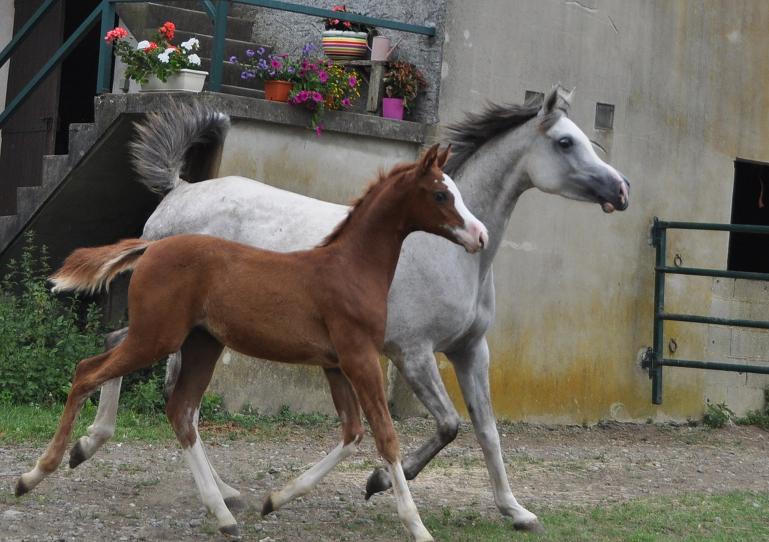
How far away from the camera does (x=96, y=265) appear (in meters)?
5.88

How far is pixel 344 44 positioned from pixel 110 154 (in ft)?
6.68

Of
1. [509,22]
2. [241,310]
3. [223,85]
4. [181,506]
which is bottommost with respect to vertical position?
[181,506]

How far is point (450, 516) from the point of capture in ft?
21.7

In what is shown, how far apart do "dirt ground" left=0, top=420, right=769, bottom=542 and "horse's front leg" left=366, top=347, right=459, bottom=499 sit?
258 millimetres

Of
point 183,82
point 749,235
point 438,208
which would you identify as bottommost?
point 438,208

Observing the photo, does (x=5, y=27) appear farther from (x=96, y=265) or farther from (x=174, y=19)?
(x=96, y=265)

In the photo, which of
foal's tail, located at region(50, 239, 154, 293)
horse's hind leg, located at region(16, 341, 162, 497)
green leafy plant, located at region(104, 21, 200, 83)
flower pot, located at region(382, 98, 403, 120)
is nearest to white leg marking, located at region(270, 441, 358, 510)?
horse's hind leg, located at region(16, 341, 162, 497)

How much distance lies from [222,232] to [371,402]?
2393 mm

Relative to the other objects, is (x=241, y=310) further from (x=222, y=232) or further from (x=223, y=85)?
(x=223, y=85)

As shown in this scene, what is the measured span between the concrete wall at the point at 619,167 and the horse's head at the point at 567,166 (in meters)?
3.02

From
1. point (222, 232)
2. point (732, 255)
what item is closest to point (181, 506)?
point (222, 232)

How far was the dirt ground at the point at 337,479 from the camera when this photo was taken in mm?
5977

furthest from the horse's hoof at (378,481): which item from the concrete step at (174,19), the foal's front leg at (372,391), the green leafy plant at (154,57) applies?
the concrete step at (174,19)

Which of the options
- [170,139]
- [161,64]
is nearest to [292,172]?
[161,64]
